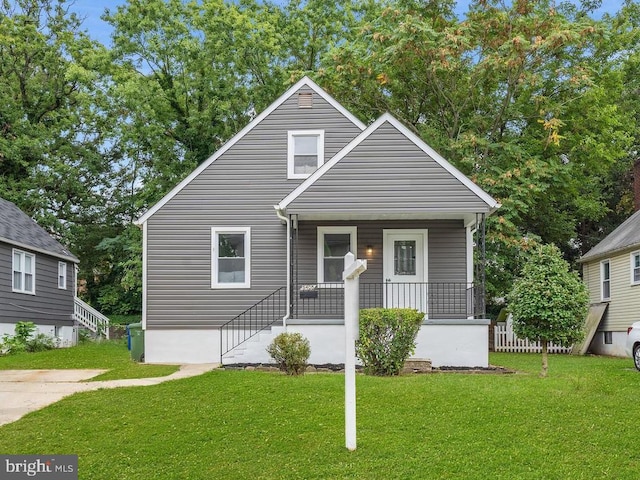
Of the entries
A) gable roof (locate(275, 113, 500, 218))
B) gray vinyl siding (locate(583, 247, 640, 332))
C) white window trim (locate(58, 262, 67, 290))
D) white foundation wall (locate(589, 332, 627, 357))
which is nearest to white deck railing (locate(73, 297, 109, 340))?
white window trim (locate(58, 262, 67, 290))

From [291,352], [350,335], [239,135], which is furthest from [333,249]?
[350,335]

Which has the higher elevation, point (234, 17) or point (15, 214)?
point (234, 17)

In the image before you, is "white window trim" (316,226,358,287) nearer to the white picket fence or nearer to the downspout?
the downspout

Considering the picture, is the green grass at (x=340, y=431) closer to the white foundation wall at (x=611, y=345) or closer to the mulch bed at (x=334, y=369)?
the mulch bed at (x=334, y=369)

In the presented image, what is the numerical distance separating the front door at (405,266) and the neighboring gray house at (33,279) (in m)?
12.1

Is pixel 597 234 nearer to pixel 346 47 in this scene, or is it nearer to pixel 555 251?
pixel 346 47

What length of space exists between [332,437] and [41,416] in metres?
4.08

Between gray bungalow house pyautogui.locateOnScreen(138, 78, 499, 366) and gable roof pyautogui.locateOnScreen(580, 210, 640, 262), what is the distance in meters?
7.25

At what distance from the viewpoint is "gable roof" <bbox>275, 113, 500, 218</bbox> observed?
15359 millimetres

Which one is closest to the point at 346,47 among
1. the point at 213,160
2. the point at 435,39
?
the point at 435,39

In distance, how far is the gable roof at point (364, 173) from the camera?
50.4 ft

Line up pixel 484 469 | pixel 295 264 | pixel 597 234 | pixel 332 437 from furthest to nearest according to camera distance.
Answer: pixel 597 234, pixel 295 264, pixel 332 437, pixel 484 469

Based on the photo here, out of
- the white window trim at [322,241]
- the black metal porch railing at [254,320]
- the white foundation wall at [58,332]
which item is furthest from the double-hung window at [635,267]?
the white foundation wall at [58,332]

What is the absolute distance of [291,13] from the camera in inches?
1171
